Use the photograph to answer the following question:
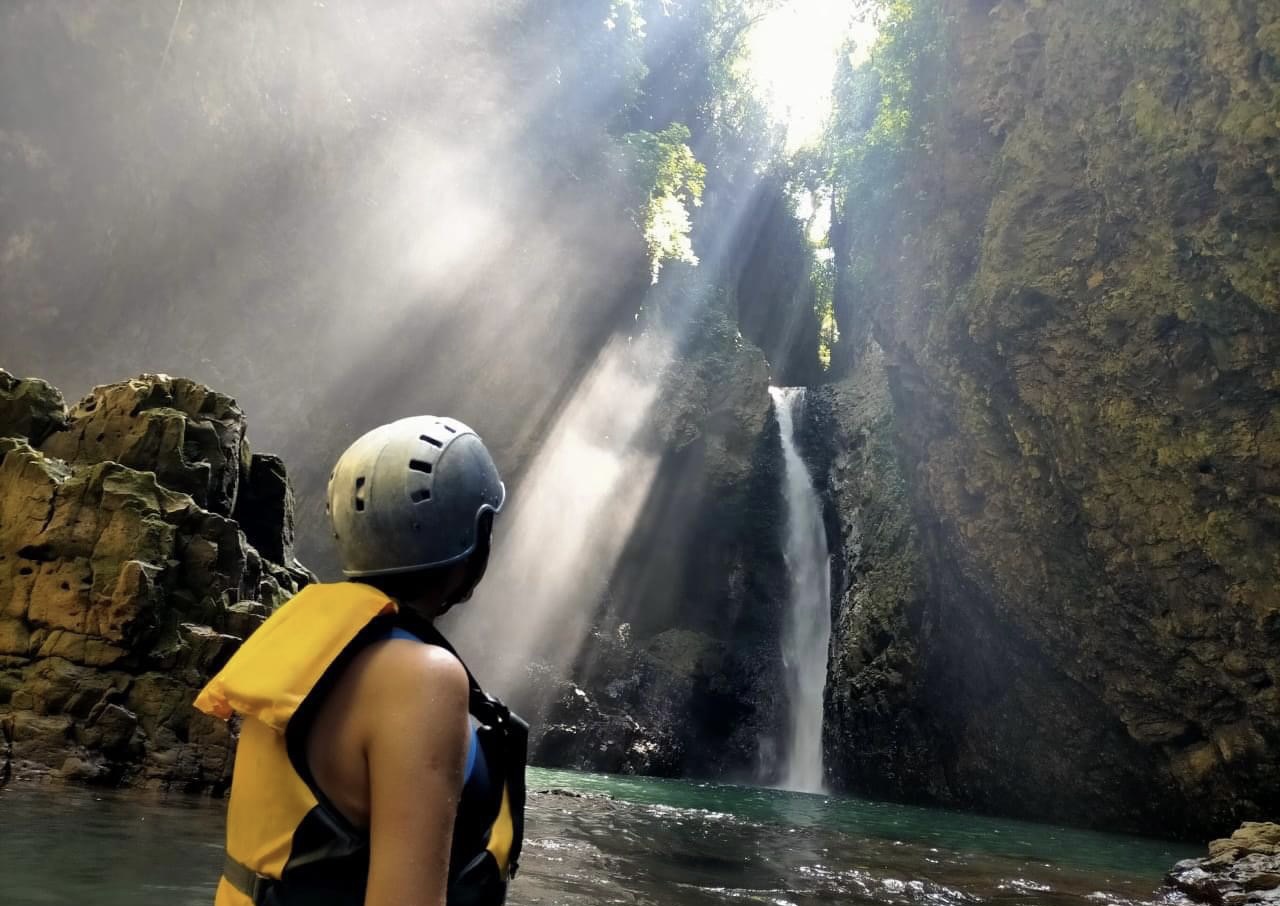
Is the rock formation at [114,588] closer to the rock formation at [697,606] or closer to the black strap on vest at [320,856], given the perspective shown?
the black strap on vest at [320,856]

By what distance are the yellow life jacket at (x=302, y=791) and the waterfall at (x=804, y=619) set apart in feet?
73.2

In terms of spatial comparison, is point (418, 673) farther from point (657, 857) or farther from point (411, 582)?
point (657, 857)

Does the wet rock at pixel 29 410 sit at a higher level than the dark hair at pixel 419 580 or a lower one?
higher

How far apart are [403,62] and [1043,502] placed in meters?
17.9

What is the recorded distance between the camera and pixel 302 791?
47.2 inches

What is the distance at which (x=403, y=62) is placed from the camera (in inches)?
861

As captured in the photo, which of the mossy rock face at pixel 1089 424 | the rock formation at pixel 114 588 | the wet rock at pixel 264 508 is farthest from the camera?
the wet rock at pixel 264 508

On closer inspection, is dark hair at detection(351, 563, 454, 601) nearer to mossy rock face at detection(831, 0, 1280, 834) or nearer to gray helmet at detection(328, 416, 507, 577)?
gray helmet at detection(328, 416, 507, 577)

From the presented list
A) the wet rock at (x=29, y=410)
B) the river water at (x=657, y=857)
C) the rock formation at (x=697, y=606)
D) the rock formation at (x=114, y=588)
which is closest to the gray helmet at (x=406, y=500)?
the river water at (x=657, y=857)

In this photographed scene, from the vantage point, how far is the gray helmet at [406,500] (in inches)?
57.6

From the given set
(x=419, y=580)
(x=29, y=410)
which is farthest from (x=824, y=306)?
(x=419, y=580)

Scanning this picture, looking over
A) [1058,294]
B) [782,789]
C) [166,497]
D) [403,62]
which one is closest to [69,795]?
[166,497]

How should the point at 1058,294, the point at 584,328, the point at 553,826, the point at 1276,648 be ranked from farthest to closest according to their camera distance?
1. the point at 584,328
2. the point at 1058,294
3. the point at 1276,648
4. the point at 553,826

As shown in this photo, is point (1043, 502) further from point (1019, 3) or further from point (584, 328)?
point (584, 328)
